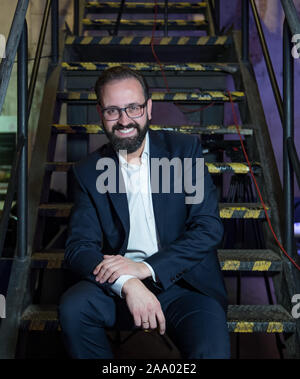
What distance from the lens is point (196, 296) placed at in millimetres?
1596

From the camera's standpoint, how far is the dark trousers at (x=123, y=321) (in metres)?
1.40

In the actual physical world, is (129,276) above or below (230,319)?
above

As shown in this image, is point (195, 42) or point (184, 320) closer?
point (184, 320)

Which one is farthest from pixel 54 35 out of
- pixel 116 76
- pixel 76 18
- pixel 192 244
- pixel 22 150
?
pixel 192 244

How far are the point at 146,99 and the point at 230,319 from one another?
40.4 inches

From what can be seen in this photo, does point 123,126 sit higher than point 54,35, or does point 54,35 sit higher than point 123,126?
point 54,35

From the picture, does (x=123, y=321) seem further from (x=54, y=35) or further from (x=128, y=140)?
(x=54, y=35)

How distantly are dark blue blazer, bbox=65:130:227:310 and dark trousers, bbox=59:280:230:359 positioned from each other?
0.23 ft

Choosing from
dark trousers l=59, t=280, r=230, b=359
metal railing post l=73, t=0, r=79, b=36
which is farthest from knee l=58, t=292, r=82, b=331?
metal railing post l=73, t=0, r=79, b=36

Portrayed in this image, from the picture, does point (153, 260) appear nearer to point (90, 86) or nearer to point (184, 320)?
point (184, 320)

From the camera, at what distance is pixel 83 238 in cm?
170

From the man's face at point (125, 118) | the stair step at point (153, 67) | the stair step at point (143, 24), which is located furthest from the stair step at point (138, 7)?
the man's face at point (125, 118)

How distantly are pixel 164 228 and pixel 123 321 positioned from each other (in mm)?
402
